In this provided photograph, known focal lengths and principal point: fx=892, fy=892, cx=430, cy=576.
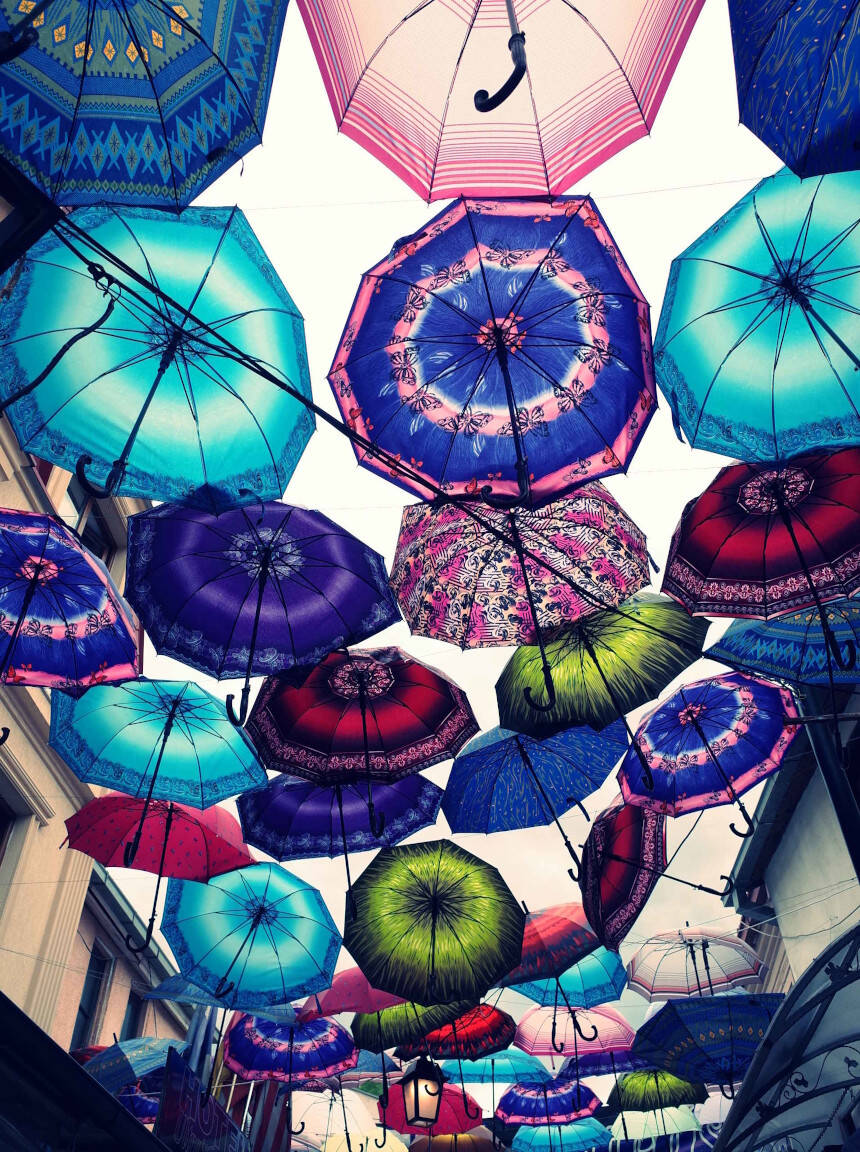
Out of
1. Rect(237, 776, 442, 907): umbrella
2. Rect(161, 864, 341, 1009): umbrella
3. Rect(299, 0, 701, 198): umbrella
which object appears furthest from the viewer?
Rect(161, 864, 341, 1009): umbrella

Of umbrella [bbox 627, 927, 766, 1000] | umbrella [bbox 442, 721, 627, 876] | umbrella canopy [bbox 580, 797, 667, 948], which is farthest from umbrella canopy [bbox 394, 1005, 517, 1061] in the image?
umbrella [bbox 442, 721, 627, 876]

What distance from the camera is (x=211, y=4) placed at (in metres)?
3.71

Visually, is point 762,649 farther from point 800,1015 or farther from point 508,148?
point 508,148

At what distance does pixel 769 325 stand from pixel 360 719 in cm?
400

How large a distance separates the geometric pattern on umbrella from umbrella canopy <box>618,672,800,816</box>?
159 cm

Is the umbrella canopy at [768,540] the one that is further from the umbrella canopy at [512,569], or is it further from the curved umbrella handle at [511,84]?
the curved umbrella handle at [511,84]

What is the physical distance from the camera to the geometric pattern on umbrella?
6.73m

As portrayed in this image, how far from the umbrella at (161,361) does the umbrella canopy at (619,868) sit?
4651 millimetres

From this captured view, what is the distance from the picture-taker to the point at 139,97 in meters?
3.81

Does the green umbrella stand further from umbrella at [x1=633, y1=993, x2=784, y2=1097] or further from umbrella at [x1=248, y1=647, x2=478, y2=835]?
umbrella at [x1=633, y1=993, x2=784, y2=1097]

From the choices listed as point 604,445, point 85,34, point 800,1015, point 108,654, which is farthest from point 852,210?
point 108,654

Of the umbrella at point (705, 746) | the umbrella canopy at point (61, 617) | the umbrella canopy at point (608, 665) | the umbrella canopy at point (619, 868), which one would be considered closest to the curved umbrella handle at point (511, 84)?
the umbrella canopy at point (61, 617)

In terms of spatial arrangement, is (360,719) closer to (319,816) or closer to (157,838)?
(319,816)

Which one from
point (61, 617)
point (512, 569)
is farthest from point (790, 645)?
point (61, 617)
